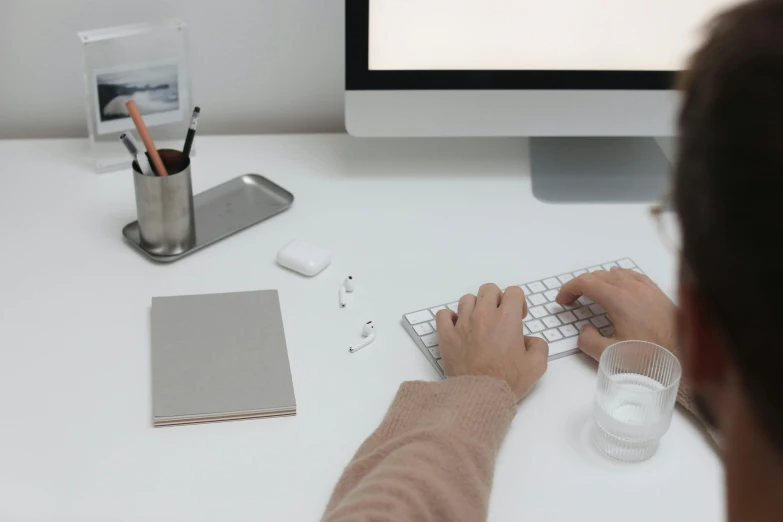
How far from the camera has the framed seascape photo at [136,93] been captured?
1.09 m

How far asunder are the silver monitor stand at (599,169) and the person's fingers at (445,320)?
30cm

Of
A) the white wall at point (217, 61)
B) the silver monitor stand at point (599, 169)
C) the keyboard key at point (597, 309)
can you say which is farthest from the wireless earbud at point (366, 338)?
the white wall at point (217, 61)

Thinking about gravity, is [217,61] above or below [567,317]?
above

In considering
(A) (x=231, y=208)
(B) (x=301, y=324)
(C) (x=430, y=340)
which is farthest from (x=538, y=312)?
(A) (x=231, y=208)

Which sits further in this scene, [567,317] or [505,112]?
[505,112]

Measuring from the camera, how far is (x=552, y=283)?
0.97 metres

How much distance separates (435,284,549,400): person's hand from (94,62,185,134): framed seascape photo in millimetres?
474

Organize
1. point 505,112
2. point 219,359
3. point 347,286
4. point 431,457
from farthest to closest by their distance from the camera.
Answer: point 505,112 → point 347,286 → point 219,359 → point 431,457

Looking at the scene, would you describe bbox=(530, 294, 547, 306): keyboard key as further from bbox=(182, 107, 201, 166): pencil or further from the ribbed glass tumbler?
bbox=(182, 107, 201, 166): pencil

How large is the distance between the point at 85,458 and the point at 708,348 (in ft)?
1.74

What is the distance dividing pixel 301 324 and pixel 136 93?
398mm

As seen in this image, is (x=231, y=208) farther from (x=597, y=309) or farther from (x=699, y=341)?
(x=699, y=341)

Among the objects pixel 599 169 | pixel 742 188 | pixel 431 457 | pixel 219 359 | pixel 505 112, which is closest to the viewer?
pixel 742 188

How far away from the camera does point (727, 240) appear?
37 centimetres
